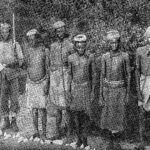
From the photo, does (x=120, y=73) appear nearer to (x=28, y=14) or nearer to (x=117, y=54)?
(x=117, y=54)

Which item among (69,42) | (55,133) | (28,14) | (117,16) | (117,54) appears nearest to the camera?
(117,54)

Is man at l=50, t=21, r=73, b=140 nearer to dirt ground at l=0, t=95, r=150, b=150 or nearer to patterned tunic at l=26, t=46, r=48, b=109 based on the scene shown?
patterned tunic at l=26, t=46, r=48, b=109

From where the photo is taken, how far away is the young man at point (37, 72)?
6.77 meters

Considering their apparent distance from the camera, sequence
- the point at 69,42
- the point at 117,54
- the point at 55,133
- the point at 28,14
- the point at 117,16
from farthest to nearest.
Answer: the point at 28,14, the point at 117,16, the point at 55,133, the point at 69,42, the point at 117,54

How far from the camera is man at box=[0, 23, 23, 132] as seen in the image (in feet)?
23.5

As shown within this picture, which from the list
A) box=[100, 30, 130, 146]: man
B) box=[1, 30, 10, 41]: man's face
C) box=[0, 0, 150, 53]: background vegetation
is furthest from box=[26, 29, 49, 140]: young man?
box=[0, 0, 150, 53]: background vegetation

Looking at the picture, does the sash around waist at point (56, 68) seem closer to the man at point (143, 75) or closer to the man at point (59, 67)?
the man at point (59, 67)

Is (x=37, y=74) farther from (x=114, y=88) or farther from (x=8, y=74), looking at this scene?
(x=114, y=88)

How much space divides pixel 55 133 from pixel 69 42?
1747mm

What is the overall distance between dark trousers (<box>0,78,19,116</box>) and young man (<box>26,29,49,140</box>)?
552mm

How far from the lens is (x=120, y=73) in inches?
247

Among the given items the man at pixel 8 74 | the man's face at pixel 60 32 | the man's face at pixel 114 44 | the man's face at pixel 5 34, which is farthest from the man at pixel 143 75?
the man's face at pixel 5 34

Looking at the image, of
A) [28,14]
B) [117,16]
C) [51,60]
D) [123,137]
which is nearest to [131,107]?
[123,137]

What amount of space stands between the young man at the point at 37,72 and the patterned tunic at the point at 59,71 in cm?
12
